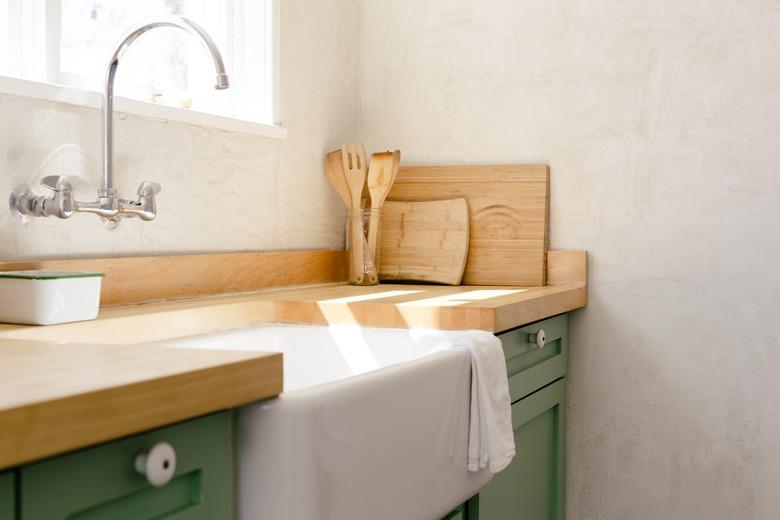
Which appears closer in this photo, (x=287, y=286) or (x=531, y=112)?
(x=287, y=286)

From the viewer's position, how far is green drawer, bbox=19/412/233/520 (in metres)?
0.68

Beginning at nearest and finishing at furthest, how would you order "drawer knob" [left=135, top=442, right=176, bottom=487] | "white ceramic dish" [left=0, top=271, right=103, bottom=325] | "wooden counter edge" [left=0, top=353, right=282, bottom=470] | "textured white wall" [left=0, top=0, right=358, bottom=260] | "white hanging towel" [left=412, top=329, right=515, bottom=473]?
"wooden counter edge" [left=0, top=353, right=282, bottom=470], "drawer knob" [left=135, top=442, right=176, bottom=487], "white ceramic dish" [left=0, top=271, right=103, bottom=325], "white hanging towel" [left=412, top=329, right=515, bottom=473], "textured white wall" [left=0, top=0, right=358, bottom=260]

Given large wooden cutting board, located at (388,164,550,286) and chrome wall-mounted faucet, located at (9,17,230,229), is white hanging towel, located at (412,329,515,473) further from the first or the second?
large wooden cutting board, located at (388,164,550,286)

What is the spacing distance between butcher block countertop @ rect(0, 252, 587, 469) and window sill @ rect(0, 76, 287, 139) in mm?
372

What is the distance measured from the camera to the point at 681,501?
2.10 meters

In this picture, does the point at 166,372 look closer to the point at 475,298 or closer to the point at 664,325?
the point at 475,298

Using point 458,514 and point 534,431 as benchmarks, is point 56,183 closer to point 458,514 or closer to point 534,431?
point 458,514

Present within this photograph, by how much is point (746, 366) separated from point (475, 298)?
2.36 ft

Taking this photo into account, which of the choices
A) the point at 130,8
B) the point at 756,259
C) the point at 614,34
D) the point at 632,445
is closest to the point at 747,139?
the point at 756,259

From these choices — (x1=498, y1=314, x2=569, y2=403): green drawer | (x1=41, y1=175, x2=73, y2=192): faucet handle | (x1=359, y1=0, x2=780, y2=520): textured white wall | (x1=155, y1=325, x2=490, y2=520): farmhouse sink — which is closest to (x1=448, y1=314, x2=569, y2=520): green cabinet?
(x1=498, y1=314, x2=569, y2=403): green drawer

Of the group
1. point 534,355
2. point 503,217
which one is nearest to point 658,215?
point 503,217

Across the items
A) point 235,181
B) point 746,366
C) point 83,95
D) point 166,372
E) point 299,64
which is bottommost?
point 746,366

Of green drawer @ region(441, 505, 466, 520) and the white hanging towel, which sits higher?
the white hanging towel

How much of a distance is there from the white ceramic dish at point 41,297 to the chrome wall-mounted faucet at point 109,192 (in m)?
0.16
